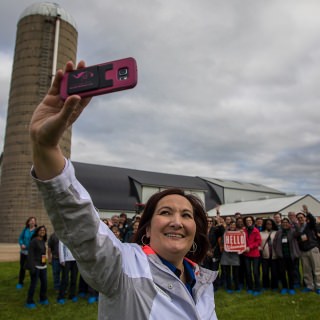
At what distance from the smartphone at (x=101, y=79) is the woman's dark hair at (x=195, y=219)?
43.9 inches

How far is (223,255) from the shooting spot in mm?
10180

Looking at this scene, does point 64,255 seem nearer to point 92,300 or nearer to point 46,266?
point 46,266

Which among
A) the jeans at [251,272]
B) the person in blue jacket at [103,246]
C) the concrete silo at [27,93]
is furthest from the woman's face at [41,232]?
the concrete silo at [27,93]

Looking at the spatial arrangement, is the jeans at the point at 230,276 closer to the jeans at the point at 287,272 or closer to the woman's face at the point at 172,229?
the jeans at the point at 287,272

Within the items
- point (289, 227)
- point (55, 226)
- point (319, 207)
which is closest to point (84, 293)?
point (289, 227)

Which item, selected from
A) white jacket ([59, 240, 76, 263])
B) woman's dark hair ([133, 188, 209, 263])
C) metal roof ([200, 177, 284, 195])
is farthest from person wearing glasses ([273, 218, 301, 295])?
metal roof ([200, 177, 284, 195])

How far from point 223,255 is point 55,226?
9.59m

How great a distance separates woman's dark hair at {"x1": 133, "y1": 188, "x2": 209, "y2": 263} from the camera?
2.31m

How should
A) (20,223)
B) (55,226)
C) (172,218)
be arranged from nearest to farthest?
(55,226) < (172,218) < (20,223)

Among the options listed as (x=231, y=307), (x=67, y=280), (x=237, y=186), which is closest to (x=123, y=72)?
(x=231, y=307)

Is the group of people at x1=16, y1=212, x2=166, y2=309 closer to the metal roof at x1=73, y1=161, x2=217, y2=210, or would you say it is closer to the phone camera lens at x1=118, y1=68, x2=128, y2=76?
the phone camera lens at x1=118, y1=68, x2=128, y2=76

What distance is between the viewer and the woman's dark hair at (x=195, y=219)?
2.31m

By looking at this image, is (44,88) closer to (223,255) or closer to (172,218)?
(223,255)

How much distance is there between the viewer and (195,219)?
8.49 ft
